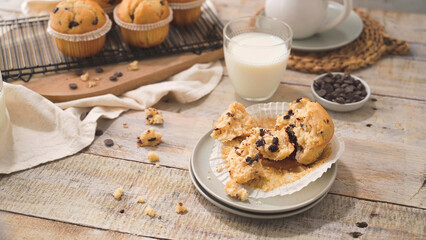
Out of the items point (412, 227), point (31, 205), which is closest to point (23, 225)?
point (31, 205)

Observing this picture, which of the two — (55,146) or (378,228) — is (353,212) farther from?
(55,146)

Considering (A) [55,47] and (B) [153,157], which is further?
(A) [55,47]

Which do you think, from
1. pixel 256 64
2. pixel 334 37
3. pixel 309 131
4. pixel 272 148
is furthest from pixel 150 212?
pixel 334 37

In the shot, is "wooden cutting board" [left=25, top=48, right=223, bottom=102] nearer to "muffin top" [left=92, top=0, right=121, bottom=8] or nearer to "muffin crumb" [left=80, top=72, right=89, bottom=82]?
"muffin crumb" [left=80, top=72, right=89, bottom=82]

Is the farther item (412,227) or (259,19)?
(259,19)

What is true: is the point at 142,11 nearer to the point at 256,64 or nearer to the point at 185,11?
the point at 185,11

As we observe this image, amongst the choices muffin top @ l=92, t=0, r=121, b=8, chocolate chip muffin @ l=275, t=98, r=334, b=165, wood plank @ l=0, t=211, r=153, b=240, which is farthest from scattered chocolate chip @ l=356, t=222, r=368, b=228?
muffin top @ l=92, t=0, r=121, b=8

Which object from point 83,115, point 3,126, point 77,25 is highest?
point 77,25
